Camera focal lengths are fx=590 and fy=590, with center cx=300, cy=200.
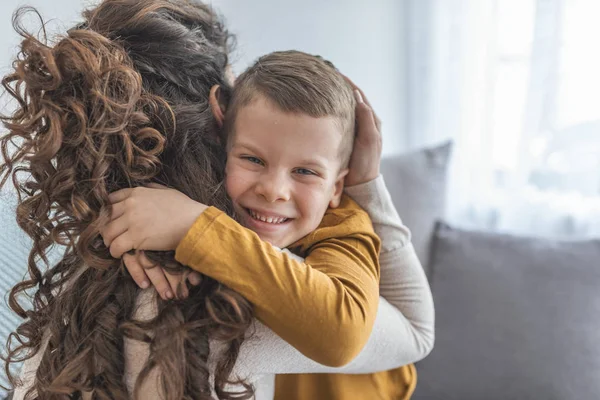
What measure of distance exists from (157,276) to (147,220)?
8 cm

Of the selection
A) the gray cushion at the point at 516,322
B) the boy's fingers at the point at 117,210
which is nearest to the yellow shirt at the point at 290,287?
the boy's fingers at the point at 117,210

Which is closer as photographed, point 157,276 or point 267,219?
point 157,276

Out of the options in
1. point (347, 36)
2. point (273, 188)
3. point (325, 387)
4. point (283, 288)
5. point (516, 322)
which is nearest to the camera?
point (283, 288)

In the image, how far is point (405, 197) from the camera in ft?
5.47

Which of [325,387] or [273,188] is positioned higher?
[273,188]

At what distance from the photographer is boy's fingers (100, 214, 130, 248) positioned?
2.64 feet

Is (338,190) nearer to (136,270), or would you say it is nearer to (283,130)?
(283,130)

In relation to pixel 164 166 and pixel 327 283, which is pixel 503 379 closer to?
pixel 327 283

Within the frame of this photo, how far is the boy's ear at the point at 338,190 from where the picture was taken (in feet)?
3.52

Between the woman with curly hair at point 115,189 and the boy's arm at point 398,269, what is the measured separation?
0.84 ft

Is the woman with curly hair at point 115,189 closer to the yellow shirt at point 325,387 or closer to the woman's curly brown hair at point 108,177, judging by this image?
the woman's curly brown hair at point 108,177

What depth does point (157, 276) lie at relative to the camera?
0.80m

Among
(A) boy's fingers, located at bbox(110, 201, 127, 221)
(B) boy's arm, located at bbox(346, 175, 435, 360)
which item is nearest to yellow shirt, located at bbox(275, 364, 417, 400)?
(B) boy's arm, located at bbox(346, 175, 435, 360)

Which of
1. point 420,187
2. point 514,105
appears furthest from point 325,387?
point 514,105
